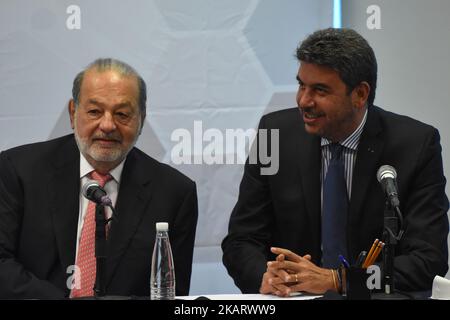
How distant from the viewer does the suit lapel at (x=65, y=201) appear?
3311 mm

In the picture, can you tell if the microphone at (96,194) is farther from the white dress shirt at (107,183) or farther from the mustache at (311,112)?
the mustache at (311,112)

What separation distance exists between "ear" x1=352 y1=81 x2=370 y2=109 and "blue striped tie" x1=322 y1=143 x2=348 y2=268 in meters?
0.33

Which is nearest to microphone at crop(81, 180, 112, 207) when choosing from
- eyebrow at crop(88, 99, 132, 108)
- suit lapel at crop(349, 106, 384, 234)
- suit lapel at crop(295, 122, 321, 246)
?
eyebrow at crop(88, 99, 132, 108)

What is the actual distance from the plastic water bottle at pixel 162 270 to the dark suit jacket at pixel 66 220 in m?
0.41

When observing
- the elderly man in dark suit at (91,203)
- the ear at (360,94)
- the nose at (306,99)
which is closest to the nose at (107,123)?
the elderly man in dark suit at (91,203)

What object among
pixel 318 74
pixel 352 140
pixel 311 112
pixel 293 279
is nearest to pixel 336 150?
pixel 352 140

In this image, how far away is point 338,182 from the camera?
349 cm

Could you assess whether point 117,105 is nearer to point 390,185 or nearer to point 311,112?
point 311,112

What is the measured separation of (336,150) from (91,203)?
1.17 meters

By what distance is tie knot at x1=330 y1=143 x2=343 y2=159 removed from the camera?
141 inches

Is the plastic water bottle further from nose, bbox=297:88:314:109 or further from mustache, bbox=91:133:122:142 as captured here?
nose, bbox=297:88:314:109

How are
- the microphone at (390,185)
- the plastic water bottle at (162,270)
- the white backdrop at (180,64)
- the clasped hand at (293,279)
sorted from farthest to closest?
the white backdrop at (180,64)
the clasped hand at (293,279)
the plastic water bottle at (162,270)
the microphone at (390,185)

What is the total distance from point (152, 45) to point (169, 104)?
A: 35cm
